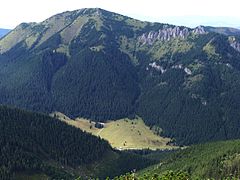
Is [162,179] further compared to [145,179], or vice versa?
[145,179]

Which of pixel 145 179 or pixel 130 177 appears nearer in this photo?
pixel 130 177

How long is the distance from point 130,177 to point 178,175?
476 inches

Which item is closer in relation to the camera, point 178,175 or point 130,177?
point 130,177

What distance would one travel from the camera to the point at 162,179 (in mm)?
92500

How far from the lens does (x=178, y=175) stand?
313 feet

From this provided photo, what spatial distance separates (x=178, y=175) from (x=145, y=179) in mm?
8243

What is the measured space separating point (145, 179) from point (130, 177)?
40.7 feet

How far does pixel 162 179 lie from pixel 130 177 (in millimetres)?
7610

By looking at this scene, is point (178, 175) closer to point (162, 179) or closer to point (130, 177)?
point (162, 179)

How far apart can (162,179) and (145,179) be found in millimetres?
8361

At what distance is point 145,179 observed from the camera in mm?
100188

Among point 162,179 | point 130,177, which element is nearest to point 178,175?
point 162,179
